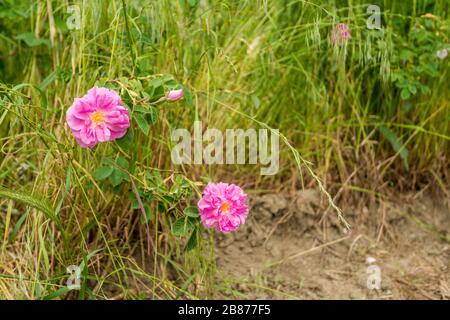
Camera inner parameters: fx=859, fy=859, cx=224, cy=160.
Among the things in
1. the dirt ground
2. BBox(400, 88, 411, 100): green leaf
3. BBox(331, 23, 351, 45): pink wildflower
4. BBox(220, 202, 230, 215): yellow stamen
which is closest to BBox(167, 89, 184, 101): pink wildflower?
BBox(220, 202, 230, 215): yellow stamen

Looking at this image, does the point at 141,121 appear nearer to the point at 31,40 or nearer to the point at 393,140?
the point at 31,40

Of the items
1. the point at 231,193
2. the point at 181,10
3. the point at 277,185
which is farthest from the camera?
the point at 277,185

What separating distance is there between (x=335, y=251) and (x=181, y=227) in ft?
2.54

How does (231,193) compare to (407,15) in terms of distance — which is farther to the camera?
(407,15)

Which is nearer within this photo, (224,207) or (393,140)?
(224,207)

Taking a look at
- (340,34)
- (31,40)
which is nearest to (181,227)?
(340,34)

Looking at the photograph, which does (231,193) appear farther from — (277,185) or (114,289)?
(277,185)

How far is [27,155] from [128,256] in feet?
1.42

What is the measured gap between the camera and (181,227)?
6.86 feet

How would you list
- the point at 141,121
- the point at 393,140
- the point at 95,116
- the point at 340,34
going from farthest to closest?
the point at 393,140 → the point at 340,34 → the point at 141,121 → the point at 95,116

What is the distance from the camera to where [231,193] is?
204 centimetres

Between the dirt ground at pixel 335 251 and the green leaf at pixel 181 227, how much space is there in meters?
0.41

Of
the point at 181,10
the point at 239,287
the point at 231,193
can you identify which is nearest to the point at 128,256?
the point at 239,287

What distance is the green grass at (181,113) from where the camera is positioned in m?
2.29
